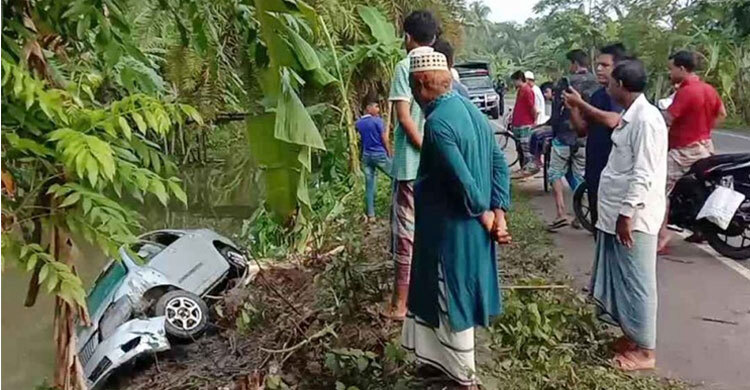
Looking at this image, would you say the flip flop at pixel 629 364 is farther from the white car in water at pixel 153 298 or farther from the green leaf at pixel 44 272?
the white car in water at pixel 153 298

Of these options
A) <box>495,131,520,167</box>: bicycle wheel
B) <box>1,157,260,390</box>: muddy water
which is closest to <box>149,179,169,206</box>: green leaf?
<box>1,157,260,390</box>: muddy water

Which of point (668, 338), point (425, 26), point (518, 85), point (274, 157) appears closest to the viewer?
point (274, 157)

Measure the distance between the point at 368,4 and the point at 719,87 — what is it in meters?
16.1

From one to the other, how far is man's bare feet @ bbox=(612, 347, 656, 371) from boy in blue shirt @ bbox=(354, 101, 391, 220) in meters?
4.72

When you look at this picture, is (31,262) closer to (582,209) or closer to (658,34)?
(582,209)

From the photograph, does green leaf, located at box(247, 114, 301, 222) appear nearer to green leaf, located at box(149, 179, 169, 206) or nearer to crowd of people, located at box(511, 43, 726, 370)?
green leaf, located at box(149, 179, 169, 206)

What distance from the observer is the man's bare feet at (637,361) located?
4.34 meters

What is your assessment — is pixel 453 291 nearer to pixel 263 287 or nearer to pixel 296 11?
pixel 296 11

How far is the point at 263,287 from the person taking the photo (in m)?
6.24

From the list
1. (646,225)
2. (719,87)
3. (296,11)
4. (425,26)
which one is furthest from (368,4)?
(719,87)

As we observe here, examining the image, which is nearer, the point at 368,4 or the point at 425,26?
the point at 425,26

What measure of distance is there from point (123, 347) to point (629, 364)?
3.54 meters

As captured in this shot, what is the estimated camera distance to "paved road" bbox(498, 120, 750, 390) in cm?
450

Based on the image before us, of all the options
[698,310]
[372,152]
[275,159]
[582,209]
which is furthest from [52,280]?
[372,152]
